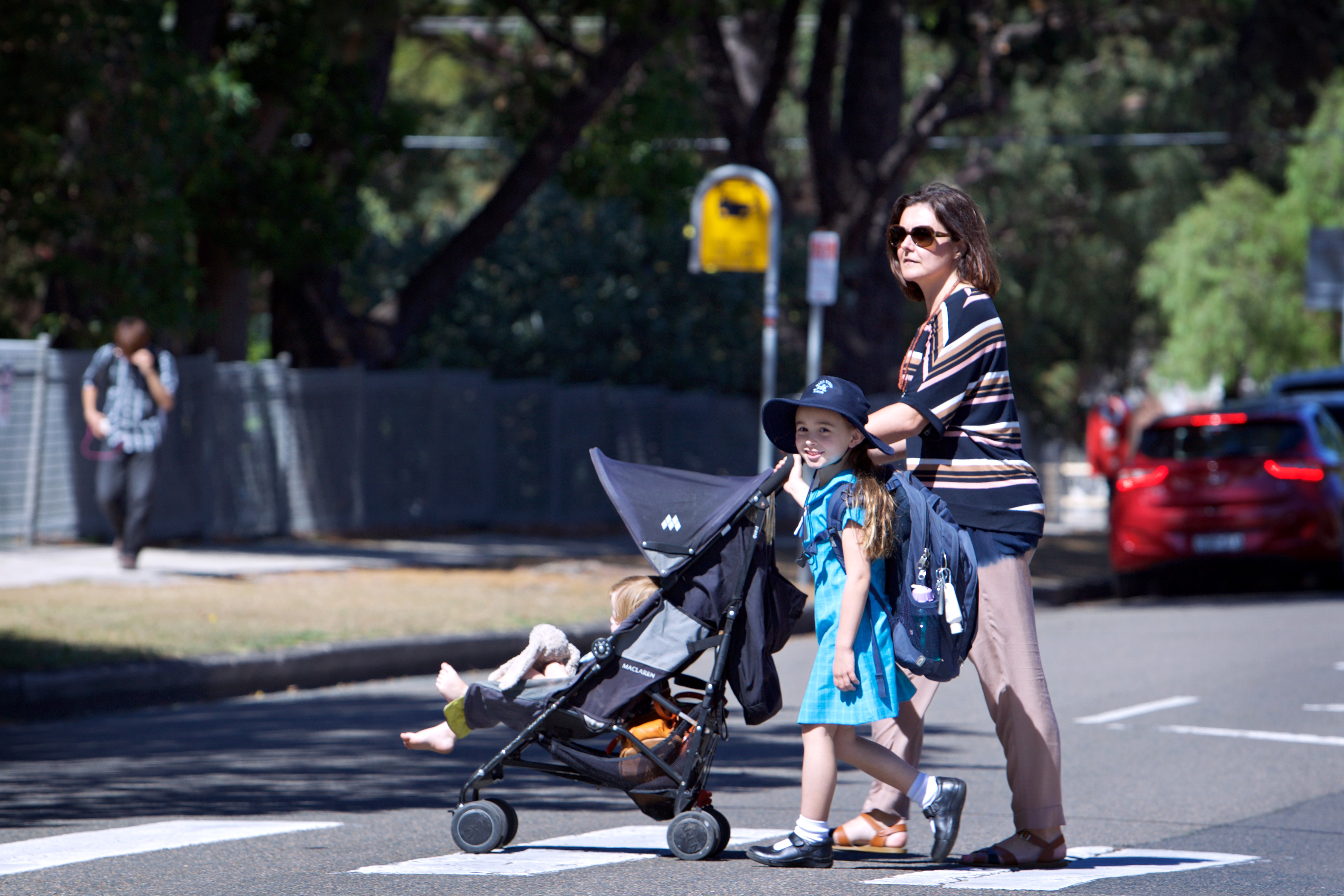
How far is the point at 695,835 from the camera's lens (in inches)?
204

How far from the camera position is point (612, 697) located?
16.9ft

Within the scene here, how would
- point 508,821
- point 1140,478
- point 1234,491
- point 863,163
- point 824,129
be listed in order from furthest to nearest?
point 824,129 < point 863,163 < point 1140,478 < point 1234,491 < point 508,821

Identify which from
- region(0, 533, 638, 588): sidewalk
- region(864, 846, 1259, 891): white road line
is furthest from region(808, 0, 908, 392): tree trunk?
region(864, 846, 1259, 891): white road line

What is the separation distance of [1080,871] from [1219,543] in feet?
33.6

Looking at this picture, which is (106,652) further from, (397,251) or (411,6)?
(397,251)

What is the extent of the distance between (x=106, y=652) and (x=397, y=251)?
1239cm

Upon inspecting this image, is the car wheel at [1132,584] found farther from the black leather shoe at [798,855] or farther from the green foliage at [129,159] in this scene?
the black leather shoe at [798,855]

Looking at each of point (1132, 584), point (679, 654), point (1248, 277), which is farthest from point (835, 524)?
point (1248, 277)

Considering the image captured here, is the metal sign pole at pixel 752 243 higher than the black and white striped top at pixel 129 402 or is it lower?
higher

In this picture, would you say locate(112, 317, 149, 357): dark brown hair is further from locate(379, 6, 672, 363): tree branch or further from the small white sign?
locate(379, 6, 672, 363): tree branch

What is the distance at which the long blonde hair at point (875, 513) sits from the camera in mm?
4793

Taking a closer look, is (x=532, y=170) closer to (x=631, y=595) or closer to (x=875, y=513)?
(x=631, y=595)

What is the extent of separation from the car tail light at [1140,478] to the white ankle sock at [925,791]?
10674 millimetres

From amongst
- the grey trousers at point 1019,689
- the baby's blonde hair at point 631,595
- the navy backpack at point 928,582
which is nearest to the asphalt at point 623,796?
the grey trousers at point 1019,689
